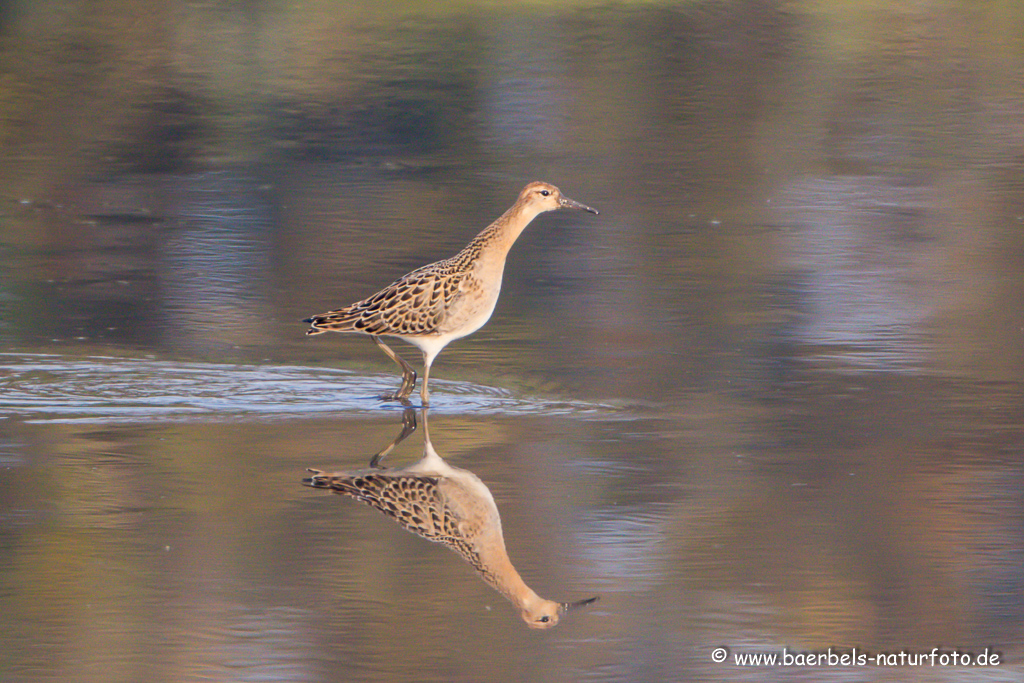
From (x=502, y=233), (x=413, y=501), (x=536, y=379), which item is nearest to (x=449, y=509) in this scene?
(x=413, y=501)

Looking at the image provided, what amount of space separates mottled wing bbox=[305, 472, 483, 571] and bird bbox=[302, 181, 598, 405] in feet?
5.49

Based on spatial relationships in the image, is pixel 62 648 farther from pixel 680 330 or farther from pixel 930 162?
pixel 930 162

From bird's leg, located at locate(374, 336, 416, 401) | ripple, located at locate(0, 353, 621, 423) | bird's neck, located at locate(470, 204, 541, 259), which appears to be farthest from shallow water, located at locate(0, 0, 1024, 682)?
bird's neck, located at locate(470, 204, 541, 259)

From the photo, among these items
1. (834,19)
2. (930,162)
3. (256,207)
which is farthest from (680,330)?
(834,19)

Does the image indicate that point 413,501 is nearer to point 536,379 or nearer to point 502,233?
point 536,379

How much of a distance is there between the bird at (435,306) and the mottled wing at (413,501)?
1.67 meters

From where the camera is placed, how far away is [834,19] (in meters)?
33.4

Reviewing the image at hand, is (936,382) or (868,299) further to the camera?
(868,299)

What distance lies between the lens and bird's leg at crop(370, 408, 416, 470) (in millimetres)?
9258

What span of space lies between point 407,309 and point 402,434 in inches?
45.5

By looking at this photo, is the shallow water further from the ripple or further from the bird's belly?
the bird's belly

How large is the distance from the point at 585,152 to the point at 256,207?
175 inches

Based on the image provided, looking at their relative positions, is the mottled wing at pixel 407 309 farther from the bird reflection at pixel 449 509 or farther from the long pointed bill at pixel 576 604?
A: the long pointed bill at pixel 576 604

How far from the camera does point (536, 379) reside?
11094 millimetres
